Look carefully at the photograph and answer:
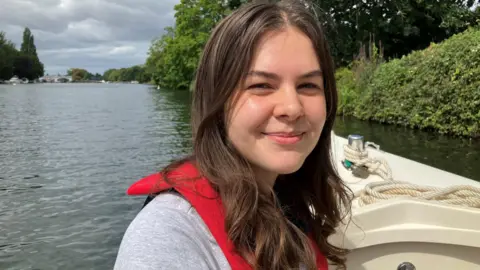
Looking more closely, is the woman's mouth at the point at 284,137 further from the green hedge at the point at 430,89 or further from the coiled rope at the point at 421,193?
the green hedge at the point at 430,89

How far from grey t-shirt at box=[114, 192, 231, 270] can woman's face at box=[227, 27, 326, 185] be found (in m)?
0.24

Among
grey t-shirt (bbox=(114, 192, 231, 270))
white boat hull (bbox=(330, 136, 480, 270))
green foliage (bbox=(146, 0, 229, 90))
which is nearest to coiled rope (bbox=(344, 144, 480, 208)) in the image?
white boat hull (bbox=(330, 136, 480, 270))

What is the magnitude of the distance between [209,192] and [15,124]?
17906mm

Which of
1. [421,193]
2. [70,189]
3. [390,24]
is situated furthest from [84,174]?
[390,24]

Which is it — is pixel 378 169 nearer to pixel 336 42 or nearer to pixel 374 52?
pixel 374 52

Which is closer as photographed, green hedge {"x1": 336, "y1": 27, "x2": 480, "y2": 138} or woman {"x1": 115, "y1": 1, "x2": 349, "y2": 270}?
woman {"x1": 115, "y1": 1, "x2": 349, "y2": 270}

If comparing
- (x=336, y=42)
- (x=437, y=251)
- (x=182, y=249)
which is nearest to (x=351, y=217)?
(x=437, y=251)

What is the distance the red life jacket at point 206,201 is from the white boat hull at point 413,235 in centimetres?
87

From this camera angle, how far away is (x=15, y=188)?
24.7ft

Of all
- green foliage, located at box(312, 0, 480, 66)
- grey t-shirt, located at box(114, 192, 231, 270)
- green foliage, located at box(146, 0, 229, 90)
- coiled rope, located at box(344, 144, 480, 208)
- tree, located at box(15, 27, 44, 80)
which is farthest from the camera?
tree, located at box(15, 27, 44, 80)

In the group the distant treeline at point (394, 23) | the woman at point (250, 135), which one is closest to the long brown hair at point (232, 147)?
the woman at point (250, 135)

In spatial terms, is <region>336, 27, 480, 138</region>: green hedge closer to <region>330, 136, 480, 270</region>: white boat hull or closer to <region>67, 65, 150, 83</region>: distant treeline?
<region>330, 136, 480, 270</region>: white boat hull

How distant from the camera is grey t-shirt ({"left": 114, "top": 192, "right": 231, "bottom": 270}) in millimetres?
845

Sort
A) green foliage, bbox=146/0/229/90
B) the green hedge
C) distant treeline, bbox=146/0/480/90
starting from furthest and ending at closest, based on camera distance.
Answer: green foliage, bbox=146/0/229/90
distant treeline, bbox=146/0/480/90
the green hedge
